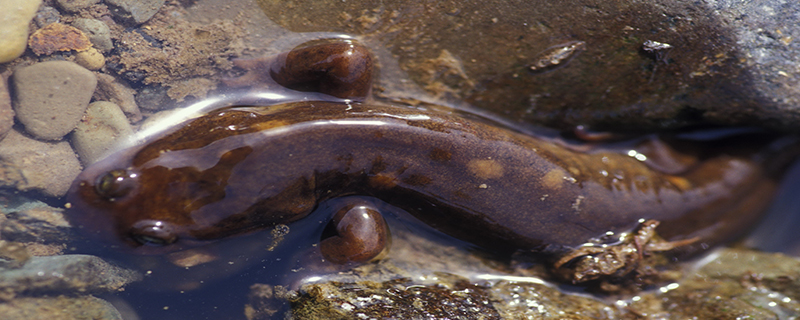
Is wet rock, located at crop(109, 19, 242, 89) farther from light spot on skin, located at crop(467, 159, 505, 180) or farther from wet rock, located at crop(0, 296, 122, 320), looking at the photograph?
light spot on skin, located at crop(467, 159, 505, 180)

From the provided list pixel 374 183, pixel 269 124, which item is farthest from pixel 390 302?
→ pixel 269 124

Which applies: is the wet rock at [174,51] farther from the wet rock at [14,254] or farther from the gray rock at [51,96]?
the wet rock at [14,254]

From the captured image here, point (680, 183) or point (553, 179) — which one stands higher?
point (680, 183)

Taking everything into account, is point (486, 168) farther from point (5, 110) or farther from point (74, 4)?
point (5, 110)

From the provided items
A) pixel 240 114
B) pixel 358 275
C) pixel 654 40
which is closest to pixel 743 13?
pixel 654 40

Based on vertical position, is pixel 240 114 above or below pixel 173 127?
above

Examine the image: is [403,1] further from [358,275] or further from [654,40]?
[358,275]
